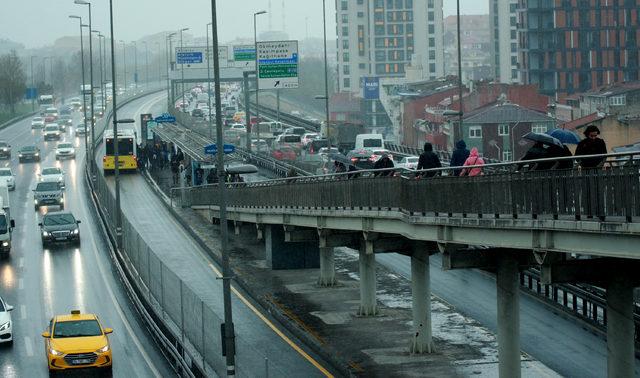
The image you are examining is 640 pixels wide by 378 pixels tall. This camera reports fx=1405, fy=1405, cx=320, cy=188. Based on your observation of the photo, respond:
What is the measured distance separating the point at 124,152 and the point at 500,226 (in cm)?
6415

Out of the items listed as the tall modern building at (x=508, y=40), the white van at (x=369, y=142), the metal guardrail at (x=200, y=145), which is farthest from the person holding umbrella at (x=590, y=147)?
the tall modern building at (x=508, y=40)

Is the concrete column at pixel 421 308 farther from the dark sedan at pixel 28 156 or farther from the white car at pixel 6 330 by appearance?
the dark sedan at pixel 28 156

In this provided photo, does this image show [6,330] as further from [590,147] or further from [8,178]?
[8,178]

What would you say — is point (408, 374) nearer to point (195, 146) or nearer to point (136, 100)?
point (195, 146)

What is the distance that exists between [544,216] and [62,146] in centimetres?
8654

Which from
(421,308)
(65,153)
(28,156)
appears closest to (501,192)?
(421,308)

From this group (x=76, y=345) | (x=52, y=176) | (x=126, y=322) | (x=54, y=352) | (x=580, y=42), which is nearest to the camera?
(x=54, y=352)

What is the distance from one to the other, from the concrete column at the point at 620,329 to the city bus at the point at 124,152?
63216 millimetres

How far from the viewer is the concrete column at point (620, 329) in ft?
79.6

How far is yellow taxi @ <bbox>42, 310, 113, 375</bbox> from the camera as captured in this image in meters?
32.2

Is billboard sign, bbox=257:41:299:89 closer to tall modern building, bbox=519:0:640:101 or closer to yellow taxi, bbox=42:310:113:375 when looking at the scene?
tall modern building, bbox=519:0:640:101

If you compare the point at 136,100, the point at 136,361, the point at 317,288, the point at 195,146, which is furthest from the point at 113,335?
the point at 136,100

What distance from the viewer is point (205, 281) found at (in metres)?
48.0

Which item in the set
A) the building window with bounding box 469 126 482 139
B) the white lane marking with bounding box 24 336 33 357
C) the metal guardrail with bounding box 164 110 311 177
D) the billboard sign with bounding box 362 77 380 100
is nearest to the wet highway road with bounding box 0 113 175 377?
the white lane marking with bounding box 24 336 33 357
